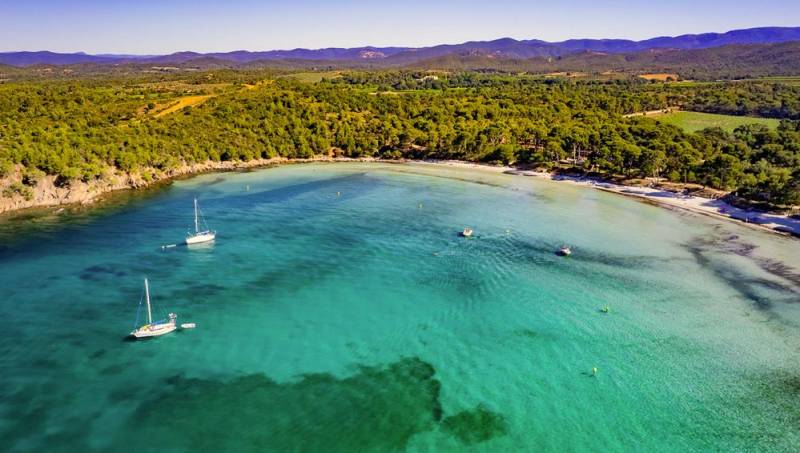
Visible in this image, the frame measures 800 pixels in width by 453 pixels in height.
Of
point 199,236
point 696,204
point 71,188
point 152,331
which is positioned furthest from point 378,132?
point 152,331

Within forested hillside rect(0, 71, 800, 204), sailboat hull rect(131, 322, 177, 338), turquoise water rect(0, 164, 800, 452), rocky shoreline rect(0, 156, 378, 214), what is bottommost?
turquoise water rect(0, 164, 800, 452)

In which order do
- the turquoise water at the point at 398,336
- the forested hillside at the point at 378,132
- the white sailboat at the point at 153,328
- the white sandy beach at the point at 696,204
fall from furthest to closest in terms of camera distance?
the forested hillside at the point at 378,132 → the white sandy beach at the point at 696,204 → the white sailboat at the point at 153,328 → the turquoise water at the point at 398,336

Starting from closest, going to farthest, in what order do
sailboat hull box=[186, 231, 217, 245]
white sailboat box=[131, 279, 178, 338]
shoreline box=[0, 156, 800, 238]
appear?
white sailboat box=[131, 279, 178, 338] → sailboat hull box=[186, 231, 217, 245] → shoreline box=[0, 156, 800, 238]

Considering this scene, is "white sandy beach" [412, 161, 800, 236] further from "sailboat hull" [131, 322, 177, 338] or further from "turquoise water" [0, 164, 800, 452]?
"sailboat hull" [131, 322, 177, 338]

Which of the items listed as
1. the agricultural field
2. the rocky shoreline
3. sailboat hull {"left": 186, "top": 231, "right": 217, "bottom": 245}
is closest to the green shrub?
the rocky shoreline

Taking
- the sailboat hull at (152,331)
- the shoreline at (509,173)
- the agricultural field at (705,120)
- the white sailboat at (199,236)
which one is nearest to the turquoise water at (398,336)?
the sailboat hull at (152,331)

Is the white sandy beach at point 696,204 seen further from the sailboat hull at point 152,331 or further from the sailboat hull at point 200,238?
the sailboat hull at point 152,331

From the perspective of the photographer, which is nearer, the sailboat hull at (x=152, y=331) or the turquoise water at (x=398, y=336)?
the turquoise water at (x=398, y=336)
